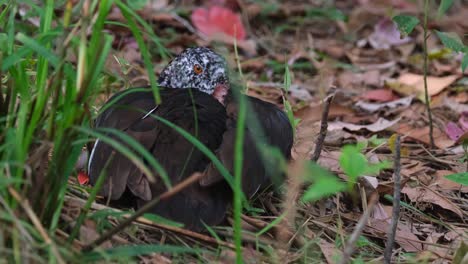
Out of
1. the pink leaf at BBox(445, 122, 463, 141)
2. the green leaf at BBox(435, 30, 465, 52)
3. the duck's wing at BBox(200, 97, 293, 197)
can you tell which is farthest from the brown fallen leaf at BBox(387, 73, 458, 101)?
the duck's wing at BBox(200, 97, 293, 197)

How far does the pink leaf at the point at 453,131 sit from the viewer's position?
14.1ft

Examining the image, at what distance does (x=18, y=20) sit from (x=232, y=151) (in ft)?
9.77

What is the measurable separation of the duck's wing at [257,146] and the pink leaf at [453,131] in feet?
4.38

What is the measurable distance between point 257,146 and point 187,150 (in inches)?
10.6

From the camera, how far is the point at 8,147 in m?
2.42

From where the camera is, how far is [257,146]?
2.98 m

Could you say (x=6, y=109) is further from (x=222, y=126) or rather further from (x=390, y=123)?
(x=390, y=123)

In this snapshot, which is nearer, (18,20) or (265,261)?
(265,261)

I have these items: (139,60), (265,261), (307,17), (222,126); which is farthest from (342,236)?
(307,17)

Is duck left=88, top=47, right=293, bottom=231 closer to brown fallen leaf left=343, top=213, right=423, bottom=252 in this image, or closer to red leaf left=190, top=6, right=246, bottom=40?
brown fallen leaf left=343, top=213, right=423, bottom=252

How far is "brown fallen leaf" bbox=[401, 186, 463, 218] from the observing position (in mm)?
3492

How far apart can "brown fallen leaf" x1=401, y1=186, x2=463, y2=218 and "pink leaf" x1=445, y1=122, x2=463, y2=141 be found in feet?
2.45

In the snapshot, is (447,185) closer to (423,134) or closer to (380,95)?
(423,134)

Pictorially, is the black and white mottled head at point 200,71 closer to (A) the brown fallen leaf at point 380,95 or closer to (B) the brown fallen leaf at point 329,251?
(B) the brown fallen leaf at point 329,251
